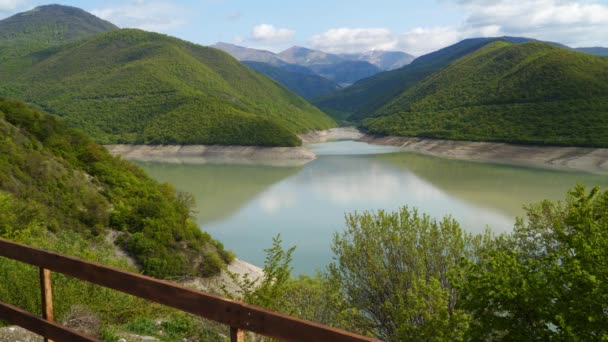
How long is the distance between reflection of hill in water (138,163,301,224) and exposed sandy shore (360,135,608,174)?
30.1m

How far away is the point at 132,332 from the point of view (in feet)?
23.5

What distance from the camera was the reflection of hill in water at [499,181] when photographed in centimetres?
4421

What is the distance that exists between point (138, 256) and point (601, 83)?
3683 inches

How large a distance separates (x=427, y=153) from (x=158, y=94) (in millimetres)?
70098

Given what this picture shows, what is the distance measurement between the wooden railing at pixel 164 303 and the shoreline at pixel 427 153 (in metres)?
67.8

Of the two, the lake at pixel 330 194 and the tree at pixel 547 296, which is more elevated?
the tree at pixel 547 296

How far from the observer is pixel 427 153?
289 feet

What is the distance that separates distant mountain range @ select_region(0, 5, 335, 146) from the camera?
96.1 m

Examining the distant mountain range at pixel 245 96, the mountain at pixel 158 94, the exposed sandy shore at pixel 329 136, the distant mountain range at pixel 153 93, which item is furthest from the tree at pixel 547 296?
the exposed sandy shore at pixel 329 136

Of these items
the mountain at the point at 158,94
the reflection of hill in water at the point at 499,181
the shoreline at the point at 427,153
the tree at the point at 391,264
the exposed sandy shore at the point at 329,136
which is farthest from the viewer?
the exposed sandy shore at the point at 329,136

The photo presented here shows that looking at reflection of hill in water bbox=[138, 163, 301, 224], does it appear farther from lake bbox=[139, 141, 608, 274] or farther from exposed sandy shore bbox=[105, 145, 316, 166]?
exposed sandy shore bbox=[105, 145, 316, 166]

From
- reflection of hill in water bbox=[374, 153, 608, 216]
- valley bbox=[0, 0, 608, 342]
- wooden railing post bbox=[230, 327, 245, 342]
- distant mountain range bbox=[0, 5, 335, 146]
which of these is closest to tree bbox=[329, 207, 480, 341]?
valley bbox=[0, 0, 608, 342]

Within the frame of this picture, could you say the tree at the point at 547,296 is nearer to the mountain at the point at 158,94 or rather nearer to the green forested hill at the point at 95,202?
the green forested hill at the point at 95,202

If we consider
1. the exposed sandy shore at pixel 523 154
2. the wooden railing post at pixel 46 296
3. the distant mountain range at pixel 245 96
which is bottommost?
the exposed sandy shore at pixel 523 154
